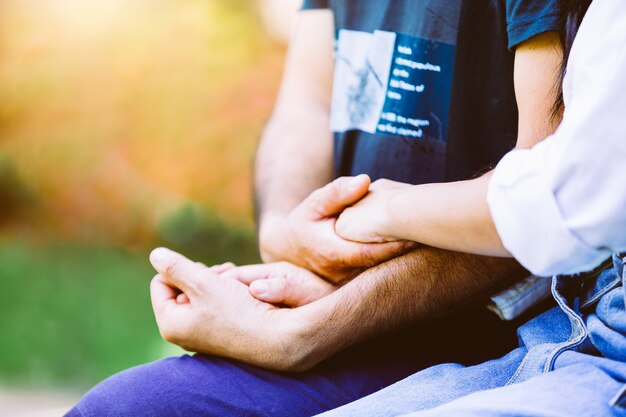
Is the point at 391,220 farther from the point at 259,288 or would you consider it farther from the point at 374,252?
the point at 259,288

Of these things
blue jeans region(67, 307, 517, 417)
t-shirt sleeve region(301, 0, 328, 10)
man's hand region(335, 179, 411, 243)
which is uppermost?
t-shirt sleeve region(301, 0, 328, 10)

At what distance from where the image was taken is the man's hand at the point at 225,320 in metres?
1.04

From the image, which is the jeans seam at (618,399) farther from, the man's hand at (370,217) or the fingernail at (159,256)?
the fingernail at (159,256)

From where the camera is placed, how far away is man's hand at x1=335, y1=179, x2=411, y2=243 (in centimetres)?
106

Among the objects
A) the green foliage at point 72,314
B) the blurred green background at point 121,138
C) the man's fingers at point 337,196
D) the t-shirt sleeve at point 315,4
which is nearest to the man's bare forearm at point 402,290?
the man's fingers at point 337,196

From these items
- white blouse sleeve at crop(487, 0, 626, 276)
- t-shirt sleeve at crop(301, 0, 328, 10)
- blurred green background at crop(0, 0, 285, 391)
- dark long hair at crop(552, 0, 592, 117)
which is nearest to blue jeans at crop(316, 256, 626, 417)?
white blouse sleeve at crop(487, 0, 626, 276)

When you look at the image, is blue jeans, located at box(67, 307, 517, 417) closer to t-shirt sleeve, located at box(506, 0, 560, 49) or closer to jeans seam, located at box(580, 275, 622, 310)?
jeans seam, located at box(580, 275, 622, 310)

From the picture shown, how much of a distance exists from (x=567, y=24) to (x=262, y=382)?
2.17ft

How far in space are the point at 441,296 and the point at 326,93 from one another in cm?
61

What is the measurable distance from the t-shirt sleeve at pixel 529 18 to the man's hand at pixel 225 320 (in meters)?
0.51

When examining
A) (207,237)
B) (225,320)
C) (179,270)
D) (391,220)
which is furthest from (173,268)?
(207,237)

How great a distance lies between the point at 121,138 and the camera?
9.97 ft

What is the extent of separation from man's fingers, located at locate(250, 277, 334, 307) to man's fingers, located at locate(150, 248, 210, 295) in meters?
0.09

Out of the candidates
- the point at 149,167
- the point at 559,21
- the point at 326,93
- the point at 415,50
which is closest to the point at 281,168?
the point at 326,93
